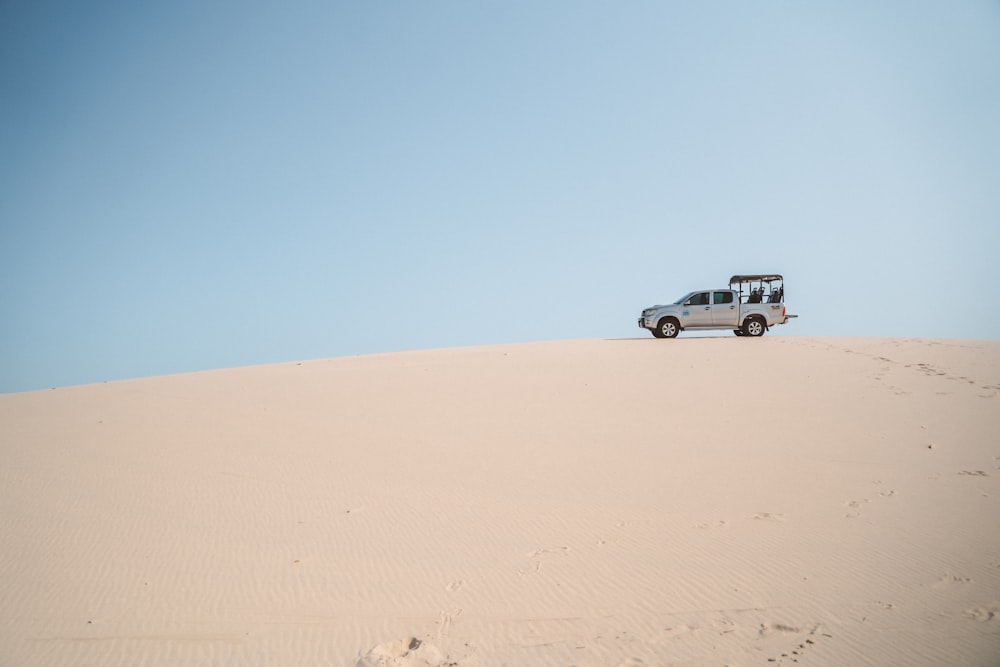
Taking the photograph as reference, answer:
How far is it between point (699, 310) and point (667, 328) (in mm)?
1321

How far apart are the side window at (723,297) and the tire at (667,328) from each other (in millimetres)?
1653

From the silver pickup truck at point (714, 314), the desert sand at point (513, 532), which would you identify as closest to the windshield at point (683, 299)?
the silver pickup truck at point (714, 314)

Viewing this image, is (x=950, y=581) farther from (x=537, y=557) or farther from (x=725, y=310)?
(x=725, y=310)

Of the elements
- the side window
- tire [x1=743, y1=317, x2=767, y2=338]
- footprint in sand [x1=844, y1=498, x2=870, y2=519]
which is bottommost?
footprint in sand [x1=844, y1=498, x2=870, y2=519]

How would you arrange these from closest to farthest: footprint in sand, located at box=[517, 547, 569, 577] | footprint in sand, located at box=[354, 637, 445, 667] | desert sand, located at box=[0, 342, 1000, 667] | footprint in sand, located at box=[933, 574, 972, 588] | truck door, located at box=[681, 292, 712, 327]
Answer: footprint in sand, located at box=[354, 637, 445, 667], desert sand, located at box=[0, 342, 1000, 667], footprint in sand, located at box=[933, 574, 972, 588], footprint in sand, located at box=[517, 547, 569, 577], truck door, located at box=[681, 292, 712, 327]

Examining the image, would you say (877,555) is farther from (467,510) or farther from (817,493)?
(467,510)

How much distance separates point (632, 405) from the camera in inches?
377

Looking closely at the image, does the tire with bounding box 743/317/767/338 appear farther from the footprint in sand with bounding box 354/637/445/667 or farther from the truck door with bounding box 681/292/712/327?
the footprint in sand with bounding box 354/637/445/667

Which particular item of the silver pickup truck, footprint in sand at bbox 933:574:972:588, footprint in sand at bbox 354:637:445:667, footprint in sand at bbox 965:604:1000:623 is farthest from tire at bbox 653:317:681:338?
footprint in sand at bbox 354:637:445:667

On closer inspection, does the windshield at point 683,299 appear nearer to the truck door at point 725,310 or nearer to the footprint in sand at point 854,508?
the truck door at point 725,310

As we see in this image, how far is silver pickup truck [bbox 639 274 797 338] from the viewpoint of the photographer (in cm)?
1866

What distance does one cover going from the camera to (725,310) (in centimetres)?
1869

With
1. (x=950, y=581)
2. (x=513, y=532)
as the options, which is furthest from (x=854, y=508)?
(x=513, y=532)

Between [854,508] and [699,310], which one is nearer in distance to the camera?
[854,508]
